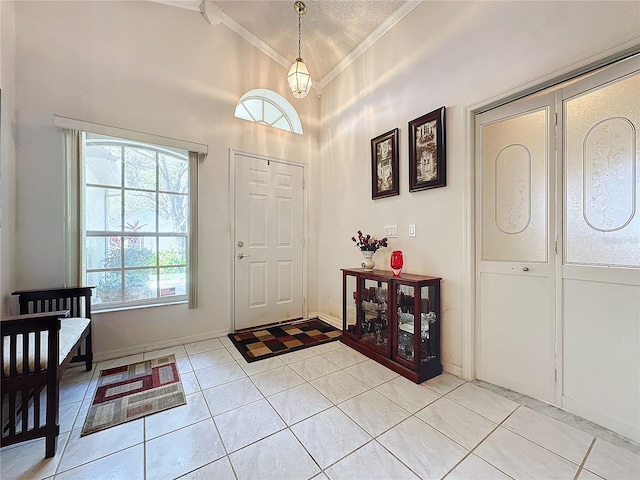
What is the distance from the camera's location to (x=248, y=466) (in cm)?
126

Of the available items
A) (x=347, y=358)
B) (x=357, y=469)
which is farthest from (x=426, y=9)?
(x=357, y=469)

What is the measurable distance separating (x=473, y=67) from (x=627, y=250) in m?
1.61

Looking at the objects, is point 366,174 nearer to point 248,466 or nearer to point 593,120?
point 593,120

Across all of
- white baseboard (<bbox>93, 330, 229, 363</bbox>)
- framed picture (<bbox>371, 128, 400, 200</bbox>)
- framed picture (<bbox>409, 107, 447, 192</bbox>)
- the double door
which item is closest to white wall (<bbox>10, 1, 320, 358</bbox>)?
white baseboard (<bbox>93, 330, 229, 363</bbox>)

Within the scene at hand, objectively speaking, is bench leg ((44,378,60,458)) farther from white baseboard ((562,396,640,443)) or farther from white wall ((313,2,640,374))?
white baseboard ((562,396,640,443))

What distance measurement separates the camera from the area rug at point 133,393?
161 centimetres

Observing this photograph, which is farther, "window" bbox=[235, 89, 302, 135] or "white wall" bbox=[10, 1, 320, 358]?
"window" bbox=[235, 89, 302, 135]

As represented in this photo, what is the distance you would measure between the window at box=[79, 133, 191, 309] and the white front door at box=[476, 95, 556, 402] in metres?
2.84

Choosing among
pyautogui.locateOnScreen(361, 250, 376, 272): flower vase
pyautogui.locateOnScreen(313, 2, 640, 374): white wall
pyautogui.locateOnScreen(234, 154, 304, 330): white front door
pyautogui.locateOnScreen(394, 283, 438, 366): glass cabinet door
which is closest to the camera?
pyautogui.locateOnScreen(313, 2, 640, 374): white wall

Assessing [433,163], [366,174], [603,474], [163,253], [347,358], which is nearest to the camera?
[603,474]

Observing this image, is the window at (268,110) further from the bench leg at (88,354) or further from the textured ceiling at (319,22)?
the bench leg at (88,354)

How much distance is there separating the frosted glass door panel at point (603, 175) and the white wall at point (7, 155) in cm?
385

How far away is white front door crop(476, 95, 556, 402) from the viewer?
5.71ft

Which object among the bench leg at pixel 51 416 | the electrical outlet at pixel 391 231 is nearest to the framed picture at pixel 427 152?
the electrical outlet at pixel 391 231
